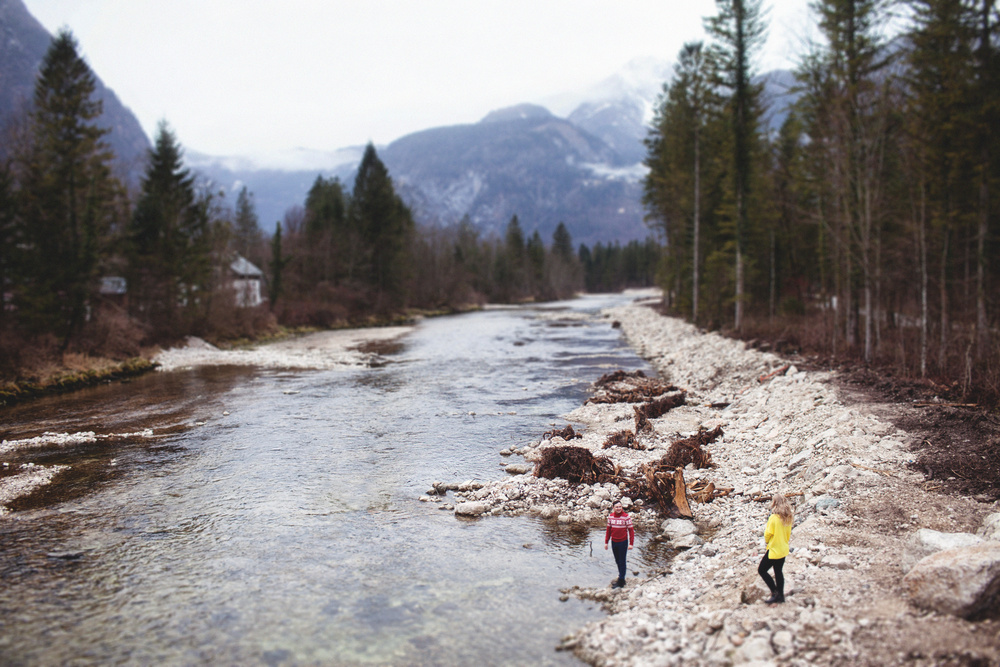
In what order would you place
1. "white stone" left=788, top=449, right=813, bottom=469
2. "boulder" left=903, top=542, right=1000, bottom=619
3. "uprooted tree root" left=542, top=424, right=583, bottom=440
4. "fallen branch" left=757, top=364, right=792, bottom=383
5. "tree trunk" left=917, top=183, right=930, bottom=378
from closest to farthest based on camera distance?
"boulder" left=903, top=542, right=1000, bottom=619 → "white stone" left=788, top=449, right=813, bottom=469 → "uprooted tree root" left=542, top=424, right=583, bottom=440 → "tree trunk" left=917, top=183, right=930, bottom=378 → "fallen branch" left=757, top=364, right=792, bottom=383

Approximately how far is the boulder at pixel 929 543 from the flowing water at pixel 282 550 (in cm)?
318

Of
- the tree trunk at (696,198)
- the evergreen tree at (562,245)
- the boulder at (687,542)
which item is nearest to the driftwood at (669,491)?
the boulder at (687,542)

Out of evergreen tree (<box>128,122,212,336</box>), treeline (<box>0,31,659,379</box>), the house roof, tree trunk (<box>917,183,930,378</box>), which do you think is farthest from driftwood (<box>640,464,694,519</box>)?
the house roof

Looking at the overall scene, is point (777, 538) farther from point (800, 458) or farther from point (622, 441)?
point (622, 441)

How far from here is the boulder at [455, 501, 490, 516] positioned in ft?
31.7

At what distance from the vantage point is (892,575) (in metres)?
6.04

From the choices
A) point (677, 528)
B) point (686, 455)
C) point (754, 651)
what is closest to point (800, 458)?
point (686, 455)

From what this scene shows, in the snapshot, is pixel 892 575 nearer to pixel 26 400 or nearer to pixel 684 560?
pixel 684 560

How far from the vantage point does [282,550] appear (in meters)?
8.28

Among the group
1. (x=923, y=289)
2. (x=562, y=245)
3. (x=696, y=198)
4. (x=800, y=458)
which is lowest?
(x=800, y=458)

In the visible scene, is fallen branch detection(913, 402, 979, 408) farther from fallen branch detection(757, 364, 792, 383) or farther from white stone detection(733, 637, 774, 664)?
white stone detection(733, 637, 774, 664)

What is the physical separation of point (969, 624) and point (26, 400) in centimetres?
2489

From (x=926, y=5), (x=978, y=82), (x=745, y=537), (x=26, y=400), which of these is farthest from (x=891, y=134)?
(x=26, y=400)

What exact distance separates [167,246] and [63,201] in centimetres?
631
